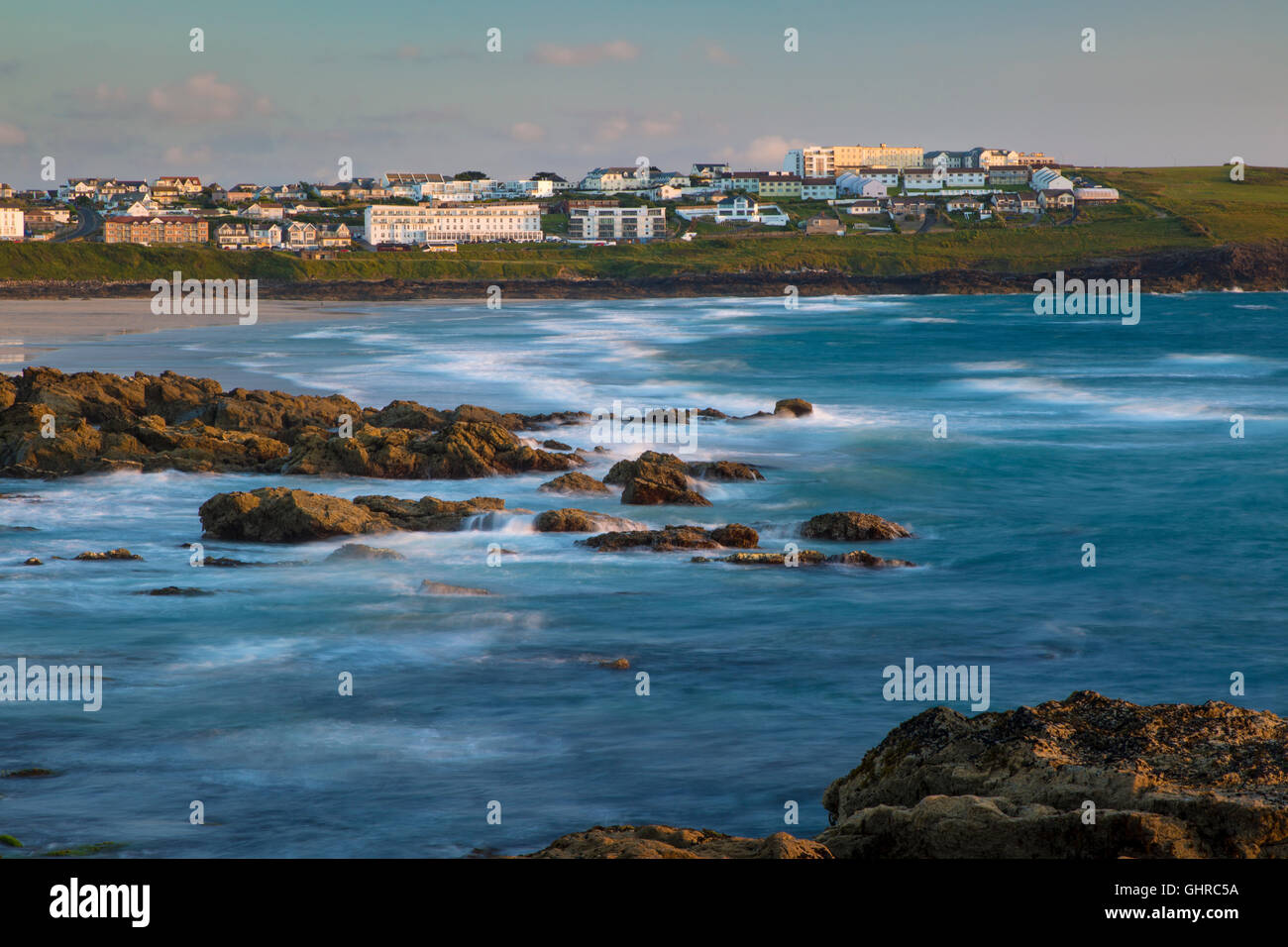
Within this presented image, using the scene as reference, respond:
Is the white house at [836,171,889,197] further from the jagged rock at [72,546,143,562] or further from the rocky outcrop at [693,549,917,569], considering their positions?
the jagged rock at [72,546,143,562]

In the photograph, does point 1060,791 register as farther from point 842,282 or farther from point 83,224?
point 83,224

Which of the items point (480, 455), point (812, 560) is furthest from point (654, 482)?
point (812, 560)

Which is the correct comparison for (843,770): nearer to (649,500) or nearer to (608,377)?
(649,500)

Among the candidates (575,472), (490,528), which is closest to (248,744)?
(490,528)

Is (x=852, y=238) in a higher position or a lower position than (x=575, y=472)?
higher

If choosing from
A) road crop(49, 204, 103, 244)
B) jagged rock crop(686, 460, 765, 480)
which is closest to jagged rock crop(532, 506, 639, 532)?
jagged rock crop(686, 460, 765, 480)

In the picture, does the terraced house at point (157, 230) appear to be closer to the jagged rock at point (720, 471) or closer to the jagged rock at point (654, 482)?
the jagged rock at point (720, 471)
